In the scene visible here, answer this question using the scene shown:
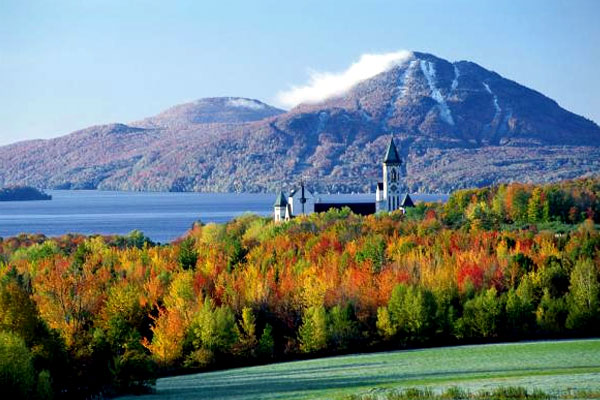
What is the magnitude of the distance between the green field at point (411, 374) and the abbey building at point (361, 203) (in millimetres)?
60855

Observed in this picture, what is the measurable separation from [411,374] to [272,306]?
16.2 metres

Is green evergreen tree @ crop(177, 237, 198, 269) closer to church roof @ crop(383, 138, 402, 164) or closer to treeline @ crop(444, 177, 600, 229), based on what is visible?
treeline @ crop(444, 177, 600, 229)

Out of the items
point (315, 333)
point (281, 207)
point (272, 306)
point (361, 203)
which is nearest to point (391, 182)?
point (361, 203)

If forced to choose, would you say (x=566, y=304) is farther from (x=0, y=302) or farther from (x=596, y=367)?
(x=0, y=302)

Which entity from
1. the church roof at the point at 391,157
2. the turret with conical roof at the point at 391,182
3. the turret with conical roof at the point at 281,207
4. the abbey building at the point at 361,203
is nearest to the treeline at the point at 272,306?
the abbey building at the point at 361,203

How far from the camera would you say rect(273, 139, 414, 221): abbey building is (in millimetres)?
105125

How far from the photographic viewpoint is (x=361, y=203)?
105750 millimetres

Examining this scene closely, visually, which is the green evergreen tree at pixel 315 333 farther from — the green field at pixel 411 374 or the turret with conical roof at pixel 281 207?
the turret with conical roof at pixel 281 207

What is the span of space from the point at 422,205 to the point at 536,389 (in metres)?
74.4

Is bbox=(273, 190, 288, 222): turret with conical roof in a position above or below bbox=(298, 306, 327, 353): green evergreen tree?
above

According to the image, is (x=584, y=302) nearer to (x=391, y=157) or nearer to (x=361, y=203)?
(x=361, y=203)

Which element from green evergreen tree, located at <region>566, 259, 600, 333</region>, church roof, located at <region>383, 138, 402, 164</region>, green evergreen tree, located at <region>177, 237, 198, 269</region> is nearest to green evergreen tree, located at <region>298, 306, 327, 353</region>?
green evergreen tree, located at <region>566, 259, 600, 333</region>

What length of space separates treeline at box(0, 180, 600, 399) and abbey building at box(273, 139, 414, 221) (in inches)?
1283

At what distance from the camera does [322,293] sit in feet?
169
